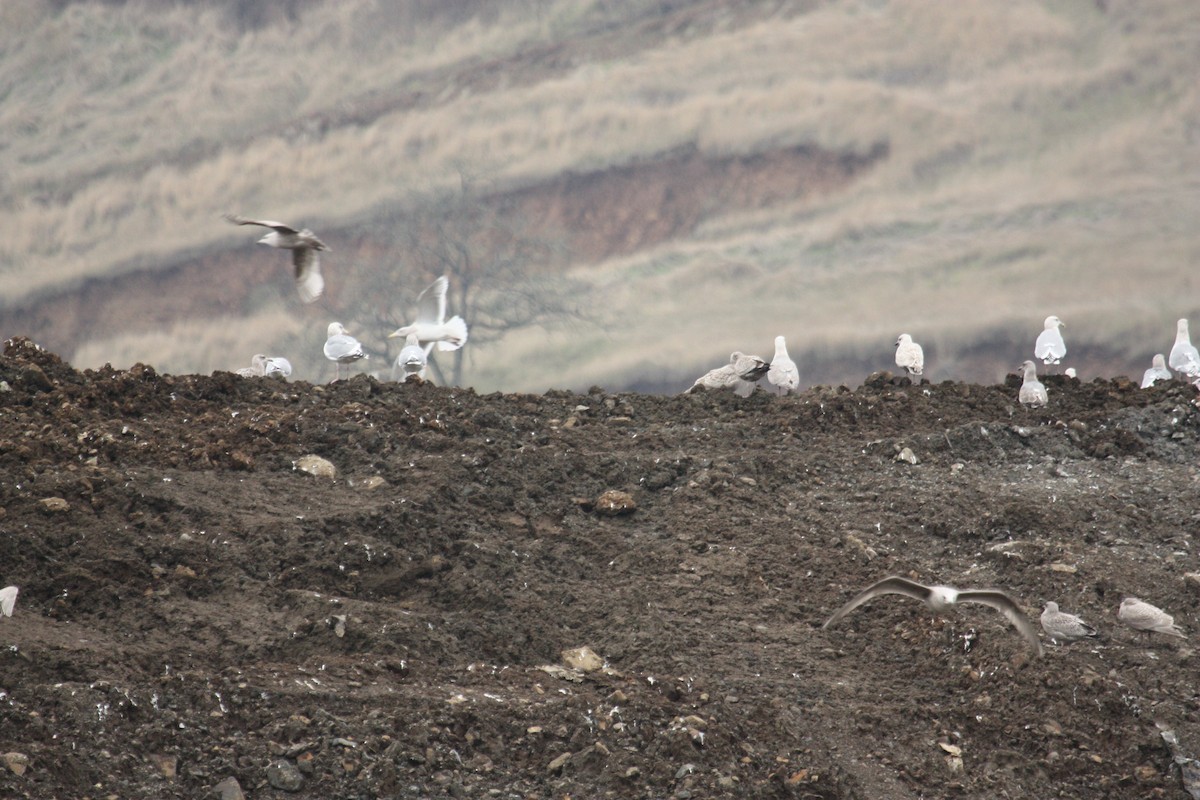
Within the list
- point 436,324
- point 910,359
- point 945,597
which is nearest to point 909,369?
point 910,359

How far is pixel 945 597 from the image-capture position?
7738 millimetres

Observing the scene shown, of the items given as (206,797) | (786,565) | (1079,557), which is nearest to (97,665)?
(206,797)

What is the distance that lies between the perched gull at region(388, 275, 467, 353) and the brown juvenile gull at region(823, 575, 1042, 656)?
7.27m

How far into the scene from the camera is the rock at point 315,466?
9.82m

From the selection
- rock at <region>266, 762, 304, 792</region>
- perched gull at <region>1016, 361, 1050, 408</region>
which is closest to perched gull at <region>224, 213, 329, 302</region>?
rock at <region>266, 762, 304, 792</region>

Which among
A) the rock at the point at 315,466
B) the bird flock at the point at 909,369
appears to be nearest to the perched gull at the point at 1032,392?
the bird flock at the point at 909,369

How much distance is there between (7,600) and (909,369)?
9013mm

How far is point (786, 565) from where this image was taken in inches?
366

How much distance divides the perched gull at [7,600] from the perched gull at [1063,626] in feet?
19.8

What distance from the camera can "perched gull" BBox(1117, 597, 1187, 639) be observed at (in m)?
8.34

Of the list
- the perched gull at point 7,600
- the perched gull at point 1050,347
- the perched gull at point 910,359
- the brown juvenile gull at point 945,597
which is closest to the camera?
the perched gull at point 7,600

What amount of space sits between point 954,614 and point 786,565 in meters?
1.23

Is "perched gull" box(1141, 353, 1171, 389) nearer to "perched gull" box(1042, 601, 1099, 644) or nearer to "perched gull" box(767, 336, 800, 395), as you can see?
Result: "perched gull" box(767, 336, 800, 395)

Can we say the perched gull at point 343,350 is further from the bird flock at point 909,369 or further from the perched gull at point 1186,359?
the perched gull at point 1186,359
